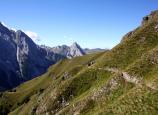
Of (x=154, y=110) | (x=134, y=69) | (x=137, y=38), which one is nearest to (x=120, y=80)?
(x=134, y=69)

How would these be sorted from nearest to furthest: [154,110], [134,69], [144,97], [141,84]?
[154,110] < [144,97] < [141,84] < [134,69]

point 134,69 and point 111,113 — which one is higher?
point 134,69

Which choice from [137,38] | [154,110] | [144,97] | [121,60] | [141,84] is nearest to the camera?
[154,110]

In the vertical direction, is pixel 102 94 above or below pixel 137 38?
below

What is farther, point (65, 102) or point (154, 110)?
point (65, 102)

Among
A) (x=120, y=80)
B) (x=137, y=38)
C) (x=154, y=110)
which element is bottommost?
(x=154, y=110)

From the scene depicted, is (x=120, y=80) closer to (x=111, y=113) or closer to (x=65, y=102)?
(x=111, y=113)

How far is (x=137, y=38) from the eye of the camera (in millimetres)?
102812

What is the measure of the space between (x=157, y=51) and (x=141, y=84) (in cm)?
1657

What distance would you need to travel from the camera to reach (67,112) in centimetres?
8369

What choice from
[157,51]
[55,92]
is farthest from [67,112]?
[157,51]

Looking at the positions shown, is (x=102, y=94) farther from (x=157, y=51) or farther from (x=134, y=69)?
(x=157, y=51)

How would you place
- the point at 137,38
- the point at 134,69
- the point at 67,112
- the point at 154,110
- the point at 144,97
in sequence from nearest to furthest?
1. the point at 154,110
2. the point at 144,97
3. the point at 134,69
4. the point at 67,112
5. the point at 137,38

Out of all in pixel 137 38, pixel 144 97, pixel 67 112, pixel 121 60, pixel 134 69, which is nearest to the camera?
pixel 144 97
